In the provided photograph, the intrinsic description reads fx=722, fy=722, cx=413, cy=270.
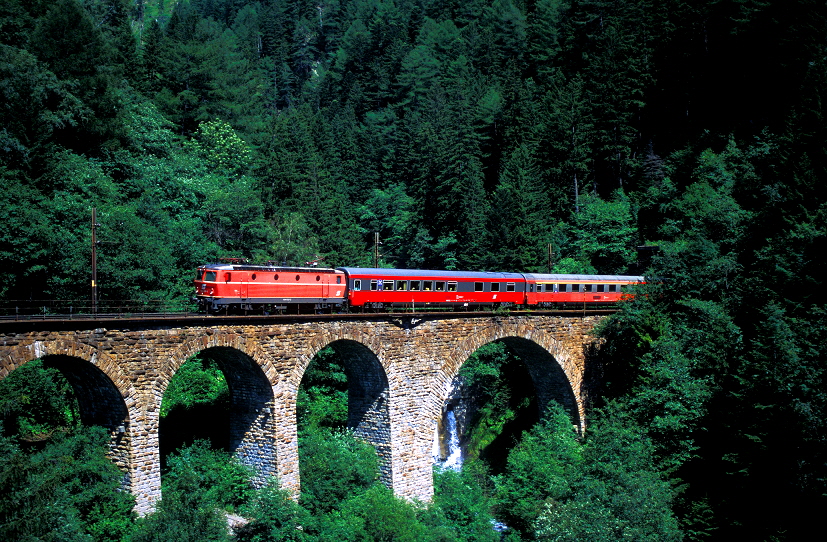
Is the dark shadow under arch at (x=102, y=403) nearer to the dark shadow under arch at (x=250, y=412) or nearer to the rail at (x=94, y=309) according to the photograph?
the rail at (x=94, y=309)

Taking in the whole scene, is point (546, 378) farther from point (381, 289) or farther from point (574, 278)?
point (381, 289)

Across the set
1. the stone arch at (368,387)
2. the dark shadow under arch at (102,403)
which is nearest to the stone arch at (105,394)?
the dark shadow under arch at (102,403)

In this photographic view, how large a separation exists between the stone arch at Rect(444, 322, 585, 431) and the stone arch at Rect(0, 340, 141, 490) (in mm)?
15212

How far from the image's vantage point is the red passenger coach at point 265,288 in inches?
1062

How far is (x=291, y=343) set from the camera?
26562mm

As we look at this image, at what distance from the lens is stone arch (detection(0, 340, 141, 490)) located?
850 inches

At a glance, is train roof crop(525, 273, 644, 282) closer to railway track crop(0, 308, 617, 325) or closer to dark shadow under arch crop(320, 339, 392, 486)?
railway track crop(0, 308, 617, 325)

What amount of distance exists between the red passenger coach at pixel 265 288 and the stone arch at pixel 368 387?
7.43ft

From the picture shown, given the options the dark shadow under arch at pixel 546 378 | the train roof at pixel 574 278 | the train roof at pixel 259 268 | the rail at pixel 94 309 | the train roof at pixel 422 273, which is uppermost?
the train roof at pixel 259 268

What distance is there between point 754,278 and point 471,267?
935 inches

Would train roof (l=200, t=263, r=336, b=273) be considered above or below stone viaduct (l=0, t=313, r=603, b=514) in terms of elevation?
above

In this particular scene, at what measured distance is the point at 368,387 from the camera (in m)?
30.2

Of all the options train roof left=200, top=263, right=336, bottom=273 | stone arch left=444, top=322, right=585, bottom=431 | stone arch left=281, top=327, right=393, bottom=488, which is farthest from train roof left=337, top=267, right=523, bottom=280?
stone arch left=281, top=327, right=393, bottom=488

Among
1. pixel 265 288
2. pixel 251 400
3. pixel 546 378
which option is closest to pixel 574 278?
pixel 546 378
